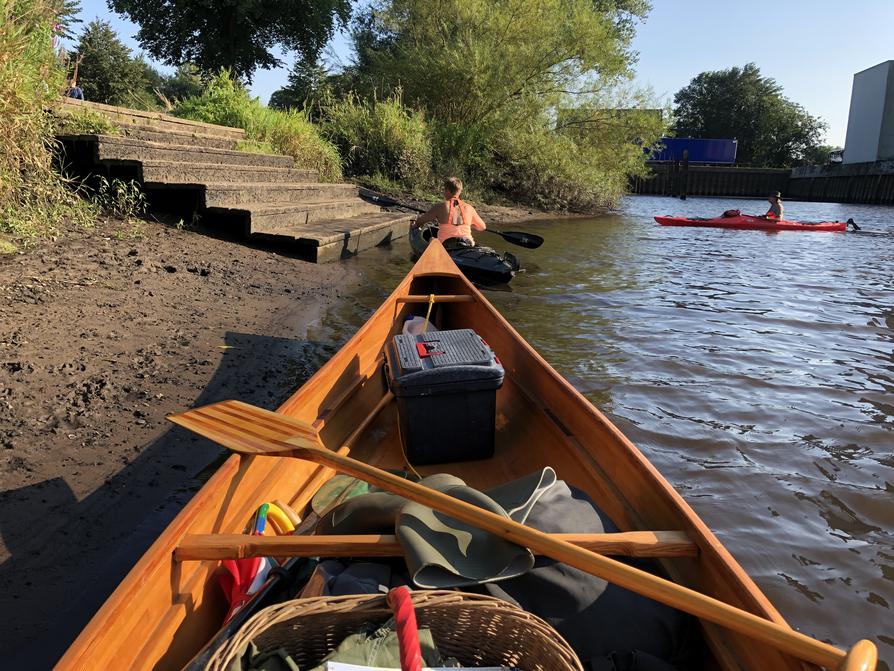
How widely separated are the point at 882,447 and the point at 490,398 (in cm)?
257

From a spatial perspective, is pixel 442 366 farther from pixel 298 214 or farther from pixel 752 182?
pixel 752 182

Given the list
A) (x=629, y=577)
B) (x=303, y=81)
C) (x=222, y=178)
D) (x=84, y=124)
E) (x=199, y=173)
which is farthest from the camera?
(x=303, y=81)

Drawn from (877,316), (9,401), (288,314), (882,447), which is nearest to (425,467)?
(9,401)

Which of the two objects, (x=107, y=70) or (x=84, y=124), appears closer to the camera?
(x=84, y=124)

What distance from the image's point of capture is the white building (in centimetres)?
3806

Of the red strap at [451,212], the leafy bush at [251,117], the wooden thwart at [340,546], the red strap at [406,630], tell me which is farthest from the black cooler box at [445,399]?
the leafy bush at [251,117]

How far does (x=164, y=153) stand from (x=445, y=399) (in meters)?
6.28

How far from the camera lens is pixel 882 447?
12.1ft

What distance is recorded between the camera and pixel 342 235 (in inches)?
348

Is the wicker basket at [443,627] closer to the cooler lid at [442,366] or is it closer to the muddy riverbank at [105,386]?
the muddy riverbank at [105,386]

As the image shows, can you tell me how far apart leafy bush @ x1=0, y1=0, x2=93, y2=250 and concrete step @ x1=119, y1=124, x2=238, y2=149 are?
168 cm

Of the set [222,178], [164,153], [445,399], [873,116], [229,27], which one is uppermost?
[873,116]

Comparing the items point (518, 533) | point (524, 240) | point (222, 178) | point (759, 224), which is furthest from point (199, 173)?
point (759, 224)

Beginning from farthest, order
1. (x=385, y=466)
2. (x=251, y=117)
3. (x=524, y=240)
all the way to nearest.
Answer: (x=251, y=117) < (x=524, y=240) < (x=385, y=466)
